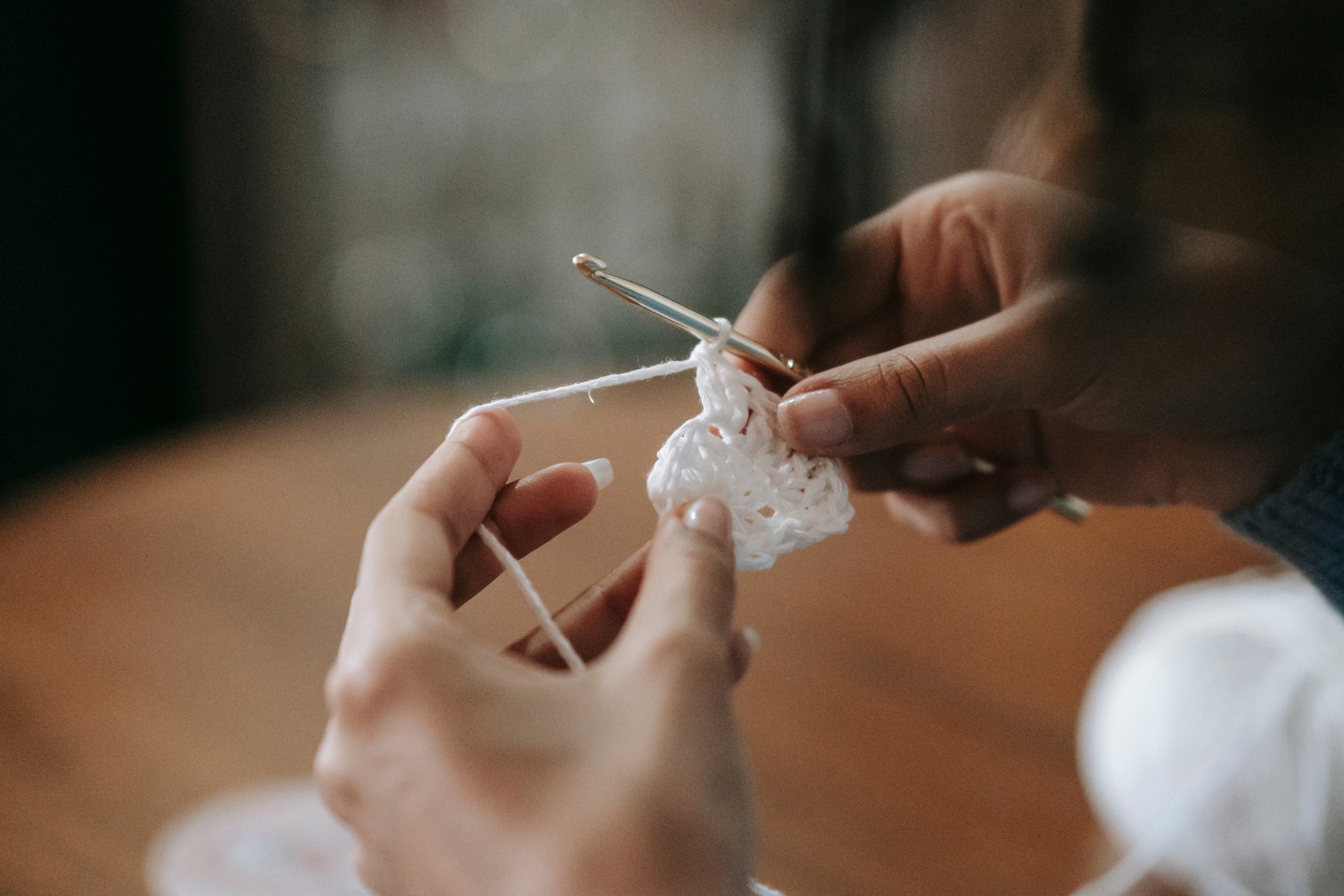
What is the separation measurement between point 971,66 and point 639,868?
44 centimetres

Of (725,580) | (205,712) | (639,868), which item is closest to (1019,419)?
(725,580)

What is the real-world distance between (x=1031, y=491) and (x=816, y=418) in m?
0.32

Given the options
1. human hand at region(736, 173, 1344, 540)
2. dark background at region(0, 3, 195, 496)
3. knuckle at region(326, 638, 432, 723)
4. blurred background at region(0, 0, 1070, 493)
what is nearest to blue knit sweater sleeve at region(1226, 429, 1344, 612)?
human hand at region(736, 173, 1344, 540)

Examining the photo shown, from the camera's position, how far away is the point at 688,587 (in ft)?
1.30

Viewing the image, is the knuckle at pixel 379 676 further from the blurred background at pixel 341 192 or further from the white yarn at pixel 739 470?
the blurred background at pixel 341 192

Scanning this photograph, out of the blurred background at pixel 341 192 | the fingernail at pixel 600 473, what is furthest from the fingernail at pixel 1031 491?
the blurred background at pixel 341 192

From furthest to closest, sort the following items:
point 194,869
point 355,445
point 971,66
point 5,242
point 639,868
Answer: point 5,242 < point 355,445 < point 194,869 < point 971,66 < point 639,868

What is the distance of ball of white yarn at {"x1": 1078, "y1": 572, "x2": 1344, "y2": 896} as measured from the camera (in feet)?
2.39

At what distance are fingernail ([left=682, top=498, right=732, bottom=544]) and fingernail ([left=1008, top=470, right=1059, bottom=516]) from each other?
370 mm

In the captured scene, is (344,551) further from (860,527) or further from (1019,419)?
(1019,419)

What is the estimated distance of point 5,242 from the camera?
→ 62.6 inches

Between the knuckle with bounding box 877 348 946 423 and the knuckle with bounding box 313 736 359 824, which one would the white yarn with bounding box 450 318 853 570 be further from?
the knuckle with bounding box 313 736 359 824

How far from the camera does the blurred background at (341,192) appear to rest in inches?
65.6

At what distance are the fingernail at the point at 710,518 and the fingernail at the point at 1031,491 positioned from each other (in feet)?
1.21
